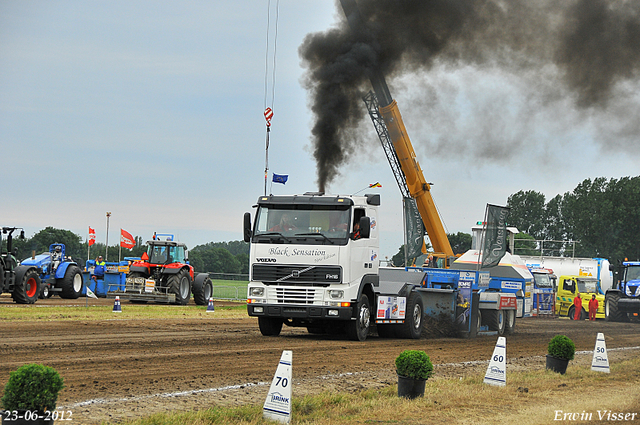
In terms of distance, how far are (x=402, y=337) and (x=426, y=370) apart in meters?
9.25

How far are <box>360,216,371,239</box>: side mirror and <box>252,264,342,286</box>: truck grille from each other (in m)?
0.93

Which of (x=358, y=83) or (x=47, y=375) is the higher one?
(x=358, y=83)

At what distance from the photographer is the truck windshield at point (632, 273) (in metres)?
34.2

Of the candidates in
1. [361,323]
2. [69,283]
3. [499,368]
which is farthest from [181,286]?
[499,368]

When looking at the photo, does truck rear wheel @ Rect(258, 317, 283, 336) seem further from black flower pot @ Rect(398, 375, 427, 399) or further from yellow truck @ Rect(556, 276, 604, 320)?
yellow truck @ Rect(556, 276, 604, 320)

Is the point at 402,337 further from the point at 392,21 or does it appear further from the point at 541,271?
the point at 541,271

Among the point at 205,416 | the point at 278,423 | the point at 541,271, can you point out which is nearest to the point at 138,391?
the point at 205,416

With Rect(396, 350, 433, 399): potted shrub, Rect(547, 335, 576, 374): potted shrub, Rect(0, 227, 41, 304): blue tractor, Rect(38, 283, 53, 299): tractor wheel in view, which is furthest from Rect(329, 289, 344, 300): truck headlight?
Rect(38, 283, 53, 299): tractor wheel

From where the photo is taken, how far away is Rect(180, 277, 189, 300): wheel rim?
3003 cm

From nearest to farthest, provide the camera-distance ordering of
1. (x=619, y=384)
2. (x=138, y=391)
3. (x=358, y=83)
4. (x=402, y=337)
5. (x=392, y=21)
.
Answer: (x=138, y=391) < (x=619, y=384) < (x=402, y=337) < (x=392, y=21) < (x=358, y=83)

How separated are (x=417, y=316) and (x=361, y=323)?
278 centimetres

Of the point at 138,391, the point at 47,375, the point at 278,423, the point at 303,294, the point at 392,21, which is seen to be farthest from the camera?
the point at 392,21

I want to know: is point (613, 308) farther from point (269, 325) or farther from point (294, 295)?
point (294, 295)

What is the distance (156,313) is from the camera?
2364cm
